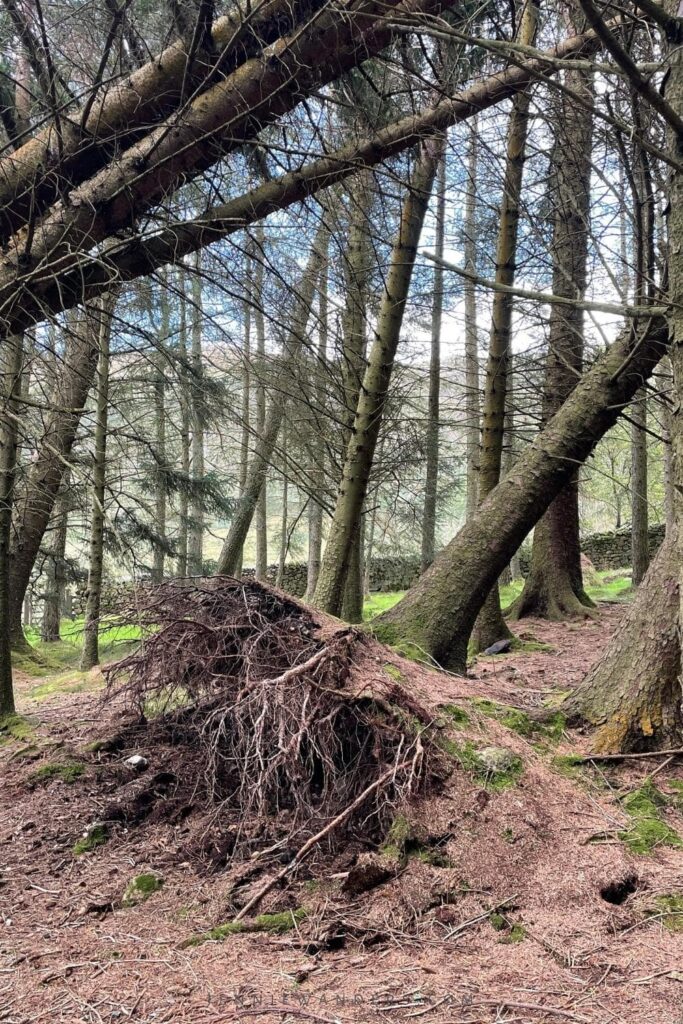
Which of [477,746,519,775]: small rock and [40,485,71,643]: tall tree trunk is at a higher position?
[40,485,71,643]: tall tree trunk

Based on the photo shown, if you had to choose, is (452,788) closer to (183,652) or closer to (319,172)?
(183,652)

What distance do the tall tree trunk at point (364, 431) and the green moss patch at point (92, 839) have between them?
296 cm

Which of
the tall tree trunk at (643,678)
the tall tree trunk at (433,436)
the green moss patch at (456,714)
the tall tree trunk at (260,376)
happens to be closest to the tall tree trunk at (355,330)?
the tall tree trunk at (260,376)

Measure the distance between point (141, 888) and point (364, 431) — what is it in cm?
429

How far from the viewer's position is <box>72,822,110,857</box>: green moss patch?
9.93 ft

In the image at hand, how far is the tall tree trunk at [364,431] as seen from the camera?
19.2 feet

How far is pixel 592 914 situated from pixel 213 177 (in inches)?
158

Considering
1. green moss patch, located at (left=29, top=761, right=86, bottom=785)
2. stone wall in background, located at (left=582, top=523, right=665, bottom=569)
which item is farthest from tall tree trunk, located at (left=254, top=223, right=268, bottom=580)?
stone wall in background, located at (left=582, top=523, right=665, bottom=569)

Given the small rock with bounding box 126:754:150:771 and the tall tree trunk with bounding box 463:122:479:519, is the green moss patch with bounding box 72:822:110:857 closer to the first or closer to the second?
the small rock with bounding box 126:754:150:771

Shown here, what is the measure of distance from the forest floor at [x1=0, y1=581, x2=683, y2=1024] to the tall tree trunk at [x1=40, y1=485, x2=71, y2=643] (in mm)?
5217

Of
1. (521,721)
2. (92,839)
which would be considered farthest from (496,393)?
(92,839)

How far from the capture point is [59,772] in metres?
3.85

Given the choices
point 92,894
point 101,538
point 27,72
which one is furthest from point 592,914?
point 101,538

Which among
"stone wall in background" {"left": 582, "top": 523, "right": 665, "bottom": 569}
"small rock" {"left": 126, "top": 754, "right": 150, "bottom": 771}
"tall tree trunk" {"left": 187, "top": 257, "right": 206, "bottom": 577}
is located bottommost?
"small rock" {"left": 126, "top": 754, "right": 150, "bottom": 771}
